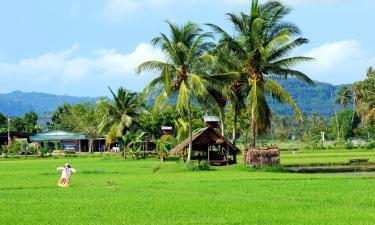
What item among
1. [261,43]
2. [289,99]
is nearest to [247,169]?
[289,99]

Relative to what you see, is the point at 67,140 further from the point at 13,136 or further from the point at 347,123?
the point at 347,123

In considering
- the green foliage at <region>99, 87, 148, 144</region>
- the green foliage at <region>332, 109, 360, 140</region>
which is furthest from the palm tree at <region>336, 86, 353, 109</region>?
the green foliage at <region>99, 87, 148, 144</region>

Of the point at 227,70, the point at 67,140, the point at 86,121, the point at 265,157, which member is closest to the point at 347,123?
the point at 67,140

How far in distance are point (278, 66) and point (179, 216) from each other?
2195cm

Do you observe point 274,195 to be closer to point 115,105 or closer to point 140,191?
point 140,191

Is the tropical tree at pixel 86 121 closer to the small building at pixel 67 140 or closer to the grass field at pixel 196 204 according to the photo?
the small building at pixel 67 140

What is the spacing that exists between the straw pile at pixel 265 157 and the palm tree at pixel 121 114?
24.9m

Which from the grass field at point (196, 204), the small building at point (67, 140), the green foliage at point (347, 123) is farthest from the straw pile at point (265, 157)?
the green foliage at point (347, 123)

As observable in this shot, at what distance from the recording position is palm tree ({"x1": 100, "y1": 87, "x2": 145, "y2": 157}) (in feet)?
188

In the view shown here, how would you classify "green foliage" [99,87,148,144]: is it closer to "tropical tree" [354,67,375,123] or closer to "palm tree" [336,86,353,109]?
"tropical tree" [354,67,375,123]

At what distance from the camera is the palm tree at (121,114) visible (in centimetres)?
5728

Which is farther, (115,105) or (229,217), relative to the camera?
(115,105)

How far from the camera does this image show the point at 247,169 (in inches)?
1276

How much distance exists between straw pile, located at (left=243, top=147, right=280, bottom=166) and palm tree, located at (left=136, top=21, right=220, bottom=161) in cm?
424
